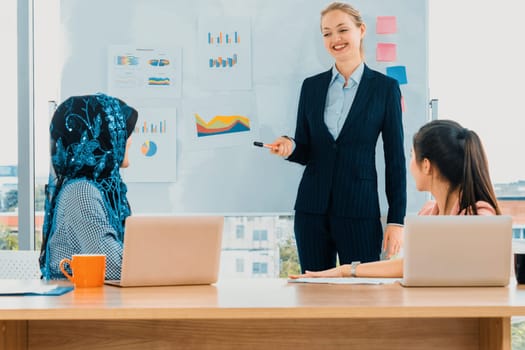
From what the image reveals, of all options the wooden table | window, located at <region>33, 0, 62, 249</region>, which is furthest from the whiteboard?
the wooden table

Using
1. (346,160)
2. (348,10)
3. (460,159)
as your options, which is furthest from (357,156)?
(460,159)

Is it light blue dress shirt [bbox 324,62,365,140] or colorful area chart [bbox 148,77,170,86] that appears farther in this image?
colorful area chart [bbox 148,77,170,86]

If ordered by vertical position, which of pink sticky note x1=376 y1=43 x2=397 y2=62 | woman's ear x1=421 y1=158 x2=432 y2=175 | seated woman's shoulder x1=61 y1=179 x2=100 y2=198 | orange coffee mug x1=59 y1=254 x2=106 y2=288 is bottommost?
orange coffee mug x1=59 y1=254 x2=106 y2=288

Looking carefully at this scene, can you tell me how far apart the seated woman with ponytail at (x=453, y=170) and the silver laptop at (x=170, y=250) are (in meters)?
0.38

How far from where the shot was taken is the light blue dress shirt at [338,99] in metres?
3.30

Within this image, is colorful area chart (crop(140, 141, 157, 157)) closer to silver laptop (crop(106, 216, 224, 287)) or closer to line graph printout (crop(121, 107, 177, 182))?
line graph printout (crop(121, 107, 177, 182))

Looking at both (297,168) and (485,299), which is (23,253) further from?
(485,299)

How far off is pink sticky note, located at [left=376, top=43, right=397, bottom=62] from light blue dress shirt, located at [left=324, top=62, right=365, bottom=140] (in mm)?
191

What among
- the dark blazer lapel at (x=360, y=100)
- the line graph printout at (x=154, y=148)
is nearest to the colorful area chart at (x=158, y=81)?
the line graph printout at (x=154, y=148)

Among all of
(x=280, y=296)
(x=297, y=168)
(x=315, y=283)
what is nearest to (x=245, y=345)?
(x=280, y=296)

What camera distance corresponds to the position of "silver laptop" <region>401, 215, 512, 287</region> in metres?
1.68

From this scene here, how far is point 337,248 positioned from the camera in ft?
10.7

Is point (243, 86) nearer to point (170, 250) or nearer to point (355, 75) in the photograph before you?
point (355, 75)

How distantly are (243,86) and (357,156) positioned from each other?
2.26 ft
